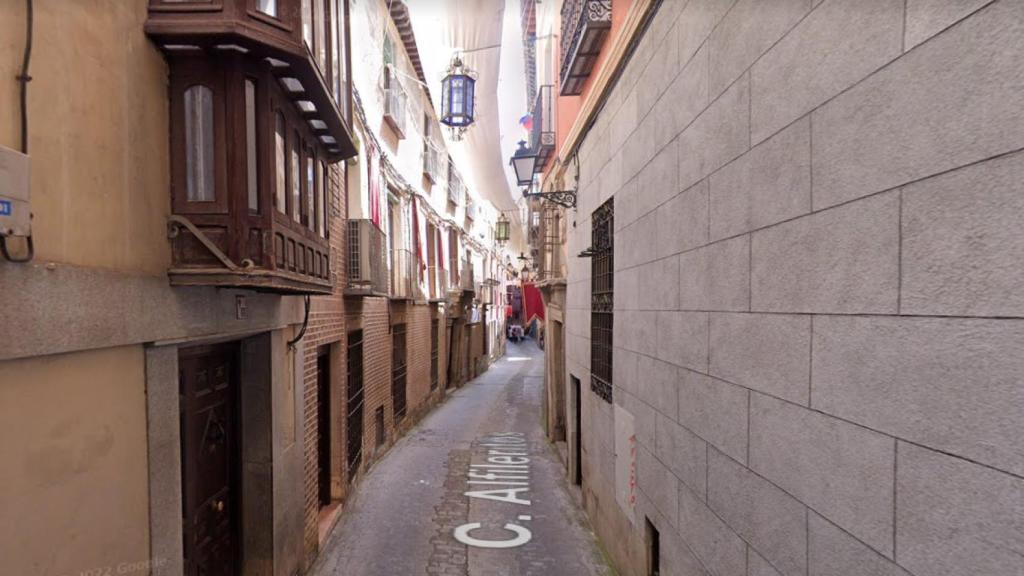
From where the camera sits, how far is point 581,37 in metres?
6.67

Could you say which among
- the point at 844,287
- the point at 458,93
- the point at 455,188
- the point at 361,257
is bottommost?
the point at 844,287

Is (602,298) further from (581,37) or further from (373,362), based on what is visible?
(373,362)

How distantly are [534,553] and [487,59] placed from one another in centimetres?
1120

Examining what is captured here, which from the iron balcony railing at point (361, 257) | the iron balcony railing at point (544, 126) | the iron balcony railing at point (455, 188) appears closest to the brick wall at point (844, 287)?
the iron balcony railing at point (361, 257)

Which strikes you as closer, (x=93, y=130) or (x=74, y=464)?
(x=74, y=464)

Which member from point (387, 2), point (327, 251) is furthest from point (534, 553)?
point (387, 2)

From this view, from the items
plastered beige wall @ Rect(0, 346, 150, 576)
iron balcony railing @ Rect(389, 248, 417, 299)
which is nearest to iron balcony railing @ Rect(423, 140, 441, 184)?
iron balcony railing @ Rect(389, 248, 417, 299)

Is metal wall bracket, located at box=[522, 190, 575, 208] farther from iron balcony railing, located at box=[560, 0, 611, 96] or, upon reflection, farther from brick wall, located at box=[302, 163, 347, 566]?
brick wall, located at box=[302, 163, 347, 566]

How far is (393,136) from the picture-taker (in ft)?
36.9

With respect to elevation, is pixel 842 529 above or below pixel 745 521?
above

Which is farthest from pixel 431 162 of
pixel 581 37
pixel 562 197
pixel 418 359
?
pixel 581 37

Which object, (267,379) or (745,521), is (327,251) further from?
(745,521)

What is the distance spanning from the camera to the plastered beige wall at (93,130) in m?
2.35

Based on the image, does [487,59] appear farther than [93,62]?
Yes
